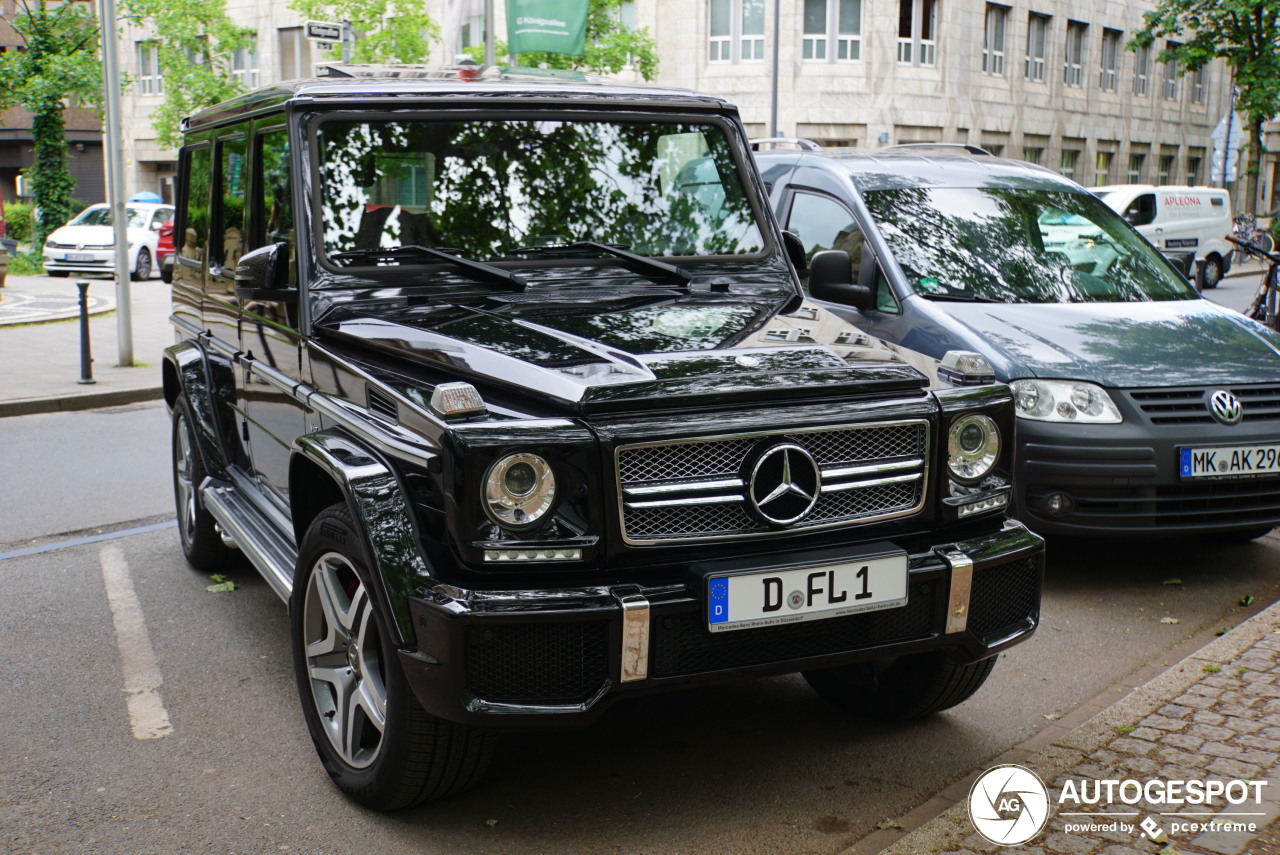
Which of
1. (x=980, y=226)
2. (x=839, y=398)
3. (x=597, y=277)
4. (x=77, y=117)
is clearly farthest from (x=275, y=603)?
(x=77, y=117)

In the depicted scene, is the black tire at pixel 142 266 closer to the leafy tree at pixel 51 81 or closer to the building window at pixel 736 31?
the leafy tree at pixel 51 81

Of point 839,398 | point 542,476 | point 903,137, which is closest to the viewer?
point 542,476

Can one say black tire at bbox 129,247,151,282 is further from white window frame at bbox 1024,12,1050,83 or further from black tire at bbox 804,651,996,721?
white window frame at bbox 1024,12,1050,83

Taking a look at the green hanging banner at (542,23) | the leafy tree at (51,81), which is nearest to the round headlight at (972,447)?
Result: the green hanging banner at (542,23)

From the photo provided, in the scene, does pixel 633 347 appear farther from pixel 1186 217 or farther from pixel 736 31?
pixel 736 31

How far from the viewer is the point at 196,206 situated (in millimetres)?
6121

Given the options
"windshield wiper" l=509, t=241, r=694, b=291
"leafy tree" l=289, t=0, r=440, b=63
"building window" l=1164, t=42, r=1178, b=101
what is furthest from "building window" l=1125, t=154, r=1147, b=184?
"windshield wiper" l=509, t=241, r=694, b=291

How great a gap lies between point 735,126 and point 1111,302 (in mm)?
2776

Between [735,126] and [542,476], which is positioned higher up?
[735,126]

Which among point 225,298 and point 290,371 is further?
point 225,298

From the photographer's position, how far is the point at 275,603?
5.73 metres

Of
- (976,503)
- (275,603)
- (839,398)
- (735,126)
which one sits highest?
(735,126)

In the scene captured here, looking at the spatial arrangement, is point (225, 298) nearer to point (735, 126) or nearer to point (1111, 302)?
point (735, 126)

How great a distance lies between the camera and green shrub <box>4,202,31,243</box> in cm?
4294
